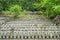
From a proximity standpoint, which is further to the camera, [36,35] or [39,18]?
[39,18]

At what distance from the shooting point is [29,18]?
6914 mm

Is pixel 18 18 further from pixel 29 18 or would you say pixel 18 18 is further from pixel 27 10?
pixel 27 10

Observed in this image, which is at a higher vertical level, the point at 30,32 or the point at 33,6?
the point at 30,32

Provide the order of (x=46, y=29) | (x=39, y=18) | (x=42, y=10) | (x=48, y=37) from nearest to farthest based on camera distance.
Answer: (x=48, y=37), (x=46, y=29), (x=39, y=18), (x=42, y=10)

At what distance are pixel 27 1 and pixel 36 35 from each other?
11.6 ft

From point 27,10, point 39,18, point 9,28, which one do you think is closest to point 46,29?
point 9,28

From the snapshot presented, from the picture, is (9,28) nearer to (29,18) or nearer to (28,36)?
(28,36)

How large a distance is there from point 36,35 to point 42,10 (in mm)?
2831

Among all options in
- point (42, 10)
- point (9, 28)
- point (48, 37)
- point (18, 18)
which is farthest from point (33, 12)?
point (48, 37)

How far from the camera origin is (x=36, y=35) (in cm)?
473

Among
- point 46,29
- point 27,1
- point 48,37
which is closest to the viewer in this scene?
point 48,37

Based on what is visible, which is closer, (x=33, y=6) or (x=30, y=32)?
(x=30, y=32)

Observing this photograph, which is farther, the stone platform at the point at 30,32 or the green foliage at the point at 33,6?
the green foliage at the point at 33,6

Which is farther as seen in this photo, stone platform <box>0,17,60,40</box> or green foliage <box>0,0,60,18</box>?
green foliage <box>0,0,60,18</box>
